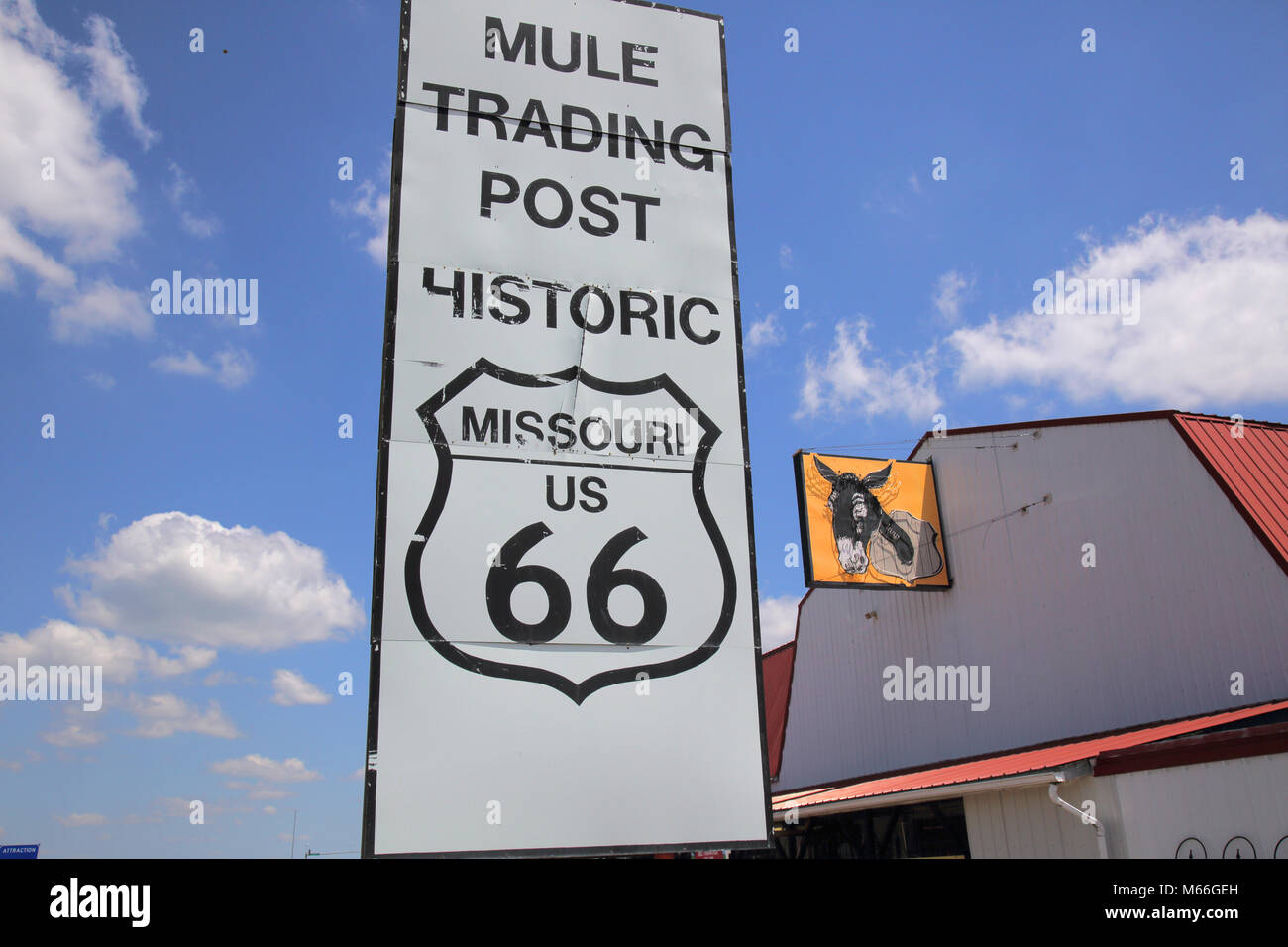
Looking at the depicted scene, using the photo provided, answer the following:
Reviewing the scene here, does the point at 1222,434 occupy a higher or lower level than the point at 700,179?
higher

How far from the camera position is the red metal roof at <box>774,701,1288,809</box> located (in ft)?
39.3

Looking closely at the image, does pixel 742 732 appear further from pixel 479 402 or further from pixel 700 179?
pixel 700 179

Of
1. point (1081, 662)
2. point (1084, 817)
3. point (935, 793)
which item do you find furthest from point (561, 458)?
point (1081, 662)

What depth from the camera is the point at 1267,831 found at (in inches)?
357

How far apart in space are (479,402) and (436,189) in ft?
3.55

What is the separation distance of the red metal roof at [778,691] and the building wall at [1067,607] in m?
2.40

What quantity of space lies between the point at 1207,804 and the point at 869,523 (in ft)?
25.3

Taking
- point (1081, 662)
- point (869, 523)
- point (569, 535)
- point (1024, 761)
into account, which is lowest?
point (1024, 761)

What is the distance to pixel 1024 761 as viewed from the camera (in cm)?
1372

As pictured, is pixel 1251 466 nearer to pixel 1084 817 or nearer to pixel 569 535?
pixel 1084 817

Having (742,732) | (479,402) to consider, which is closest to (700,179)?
(479,402)

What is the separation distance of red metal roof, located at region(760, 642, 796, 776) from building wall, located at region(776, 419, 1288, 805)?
240cm

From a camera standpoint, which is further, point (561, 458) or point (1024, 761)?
point (1024, 761)
